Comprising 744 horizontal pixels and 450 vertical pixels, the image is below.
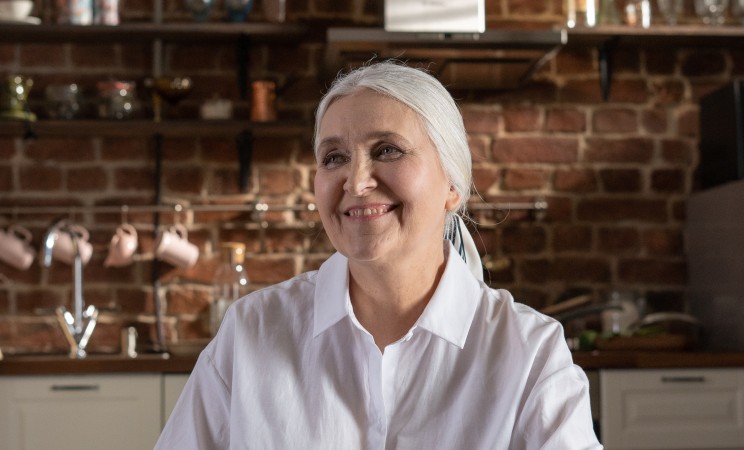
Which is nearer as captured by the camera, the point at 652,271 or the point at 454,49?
the point at 454,49

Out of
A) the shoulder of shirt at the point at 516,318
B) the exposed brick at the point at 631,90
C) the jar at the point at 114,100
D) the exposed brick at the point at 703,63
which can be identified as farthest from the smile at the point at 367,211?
the exposed brick at the point at 703,63

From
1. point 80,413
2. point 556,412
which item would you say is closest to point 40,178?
point 80,413

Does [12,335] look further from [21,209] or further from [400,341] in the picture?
[400,341]

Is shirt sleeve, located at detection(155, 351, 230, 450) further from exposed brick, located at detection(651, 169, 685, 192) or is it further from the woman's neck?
exposed brick, located at detection(651, 169, 685, 192)

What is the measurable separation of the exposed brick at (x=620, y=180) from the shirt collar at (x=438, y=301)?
2.20 meters

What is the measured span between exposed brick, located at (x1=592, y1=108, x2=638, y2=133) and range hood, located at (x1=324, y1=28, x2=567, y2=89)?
1.21 ft

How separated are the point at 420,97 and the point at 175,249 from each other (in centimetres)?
212

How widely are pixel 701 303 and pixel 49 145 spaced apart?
231cm

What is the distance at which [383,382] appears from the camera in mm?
1555

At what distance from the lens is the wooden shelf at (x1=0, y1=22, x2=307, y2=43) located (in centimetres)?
346

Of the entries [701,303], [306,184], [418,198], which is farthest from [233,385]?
[701,303]

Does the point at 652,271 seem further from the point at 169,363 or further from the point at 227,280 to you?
the point at 169,363

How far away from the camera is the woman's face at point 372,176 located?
154 cm

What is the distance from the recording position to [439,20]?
10.8ft
